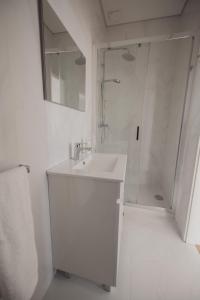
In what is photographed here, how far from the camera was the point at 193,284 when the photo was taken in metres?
1.08

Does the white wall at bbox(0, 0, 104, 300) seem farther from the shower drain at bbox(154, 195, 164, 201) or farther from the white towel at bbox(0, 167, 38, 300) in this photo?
the shower drain at bbox(154, 195, 164, 201)

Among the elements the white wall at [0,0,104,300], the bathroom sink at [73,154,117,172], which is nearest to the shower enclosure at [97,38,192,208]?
the bathroom sink at [73,154,117,172]

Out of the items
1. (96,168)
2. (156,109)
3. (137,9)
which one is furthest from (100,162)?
(137,9)

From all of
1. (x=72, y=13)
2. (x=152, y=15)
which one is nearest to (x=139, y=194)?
(x=72, y=13)

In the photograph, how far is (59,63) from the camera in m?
1.06

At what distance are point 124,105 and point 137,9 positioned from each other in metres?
1.23

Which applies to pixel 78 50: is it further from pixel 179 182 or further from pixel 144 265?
pixel 144 265

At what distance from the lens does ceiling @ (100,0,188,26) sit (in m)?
1.74

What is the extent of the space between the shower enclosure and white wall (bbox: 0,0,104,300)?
42.8 inches

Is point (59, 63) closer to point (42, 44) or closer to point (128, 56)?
point (42, 44)

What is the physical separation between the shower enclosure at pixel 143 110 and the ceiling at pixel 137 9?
1.16ft

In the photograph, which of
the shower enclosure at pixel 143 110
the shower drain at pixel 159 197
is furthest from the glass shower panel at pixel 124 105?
the shower drain at pixel 159 197

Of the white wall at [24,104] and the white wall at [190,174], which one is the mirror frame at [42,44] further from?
the white wall at [190,174]

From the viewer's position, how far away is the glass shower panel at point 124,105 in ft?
7.11
